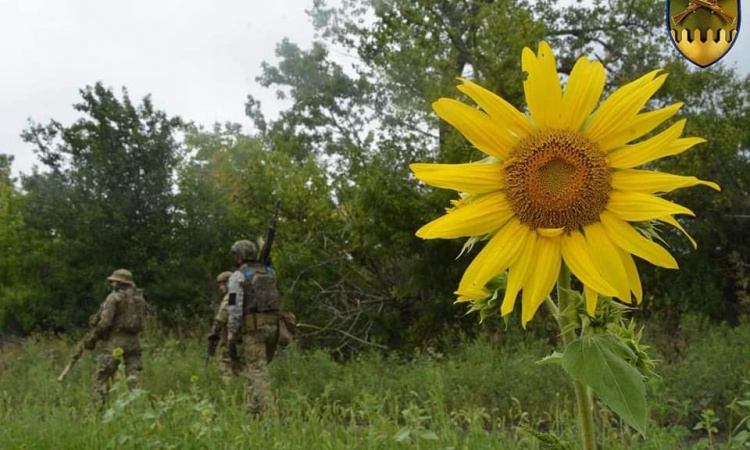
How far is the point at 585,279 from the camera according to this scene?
989mm

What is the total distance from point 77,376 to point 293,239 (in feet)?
14.0

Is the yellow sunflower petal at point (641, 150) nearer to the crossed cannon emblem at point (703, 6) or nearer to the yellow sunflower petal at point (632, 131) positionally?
the yellow sunflower petal at point (632, 131)

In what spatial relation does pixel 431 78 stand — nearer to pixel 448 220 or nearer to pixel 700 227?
pixel 700 227

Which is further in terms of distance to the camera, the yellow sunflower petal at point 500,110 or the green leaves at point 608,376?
the yellow sunflower petal at point 500,110

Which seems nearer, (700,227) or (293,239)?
(700,227)

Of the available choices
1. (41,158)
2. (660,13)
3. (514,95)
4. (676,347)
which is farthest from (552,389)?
(41,158)

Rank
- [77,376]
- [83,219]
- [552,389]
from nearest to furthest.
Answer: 1. [552,389]
2. [77,376]
3. [83,219]

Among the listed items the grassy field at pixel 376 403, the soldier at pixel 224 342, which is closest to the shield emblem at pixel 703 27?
the grassy field at pixel 376 403

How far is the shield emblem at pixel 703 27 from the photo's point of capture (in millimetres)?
3359

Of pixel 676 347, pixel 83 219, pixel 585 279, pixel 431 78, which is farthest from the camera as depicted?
pixel 83 219

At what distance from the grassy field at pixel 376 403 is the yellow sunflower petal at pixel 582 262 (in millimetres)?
320

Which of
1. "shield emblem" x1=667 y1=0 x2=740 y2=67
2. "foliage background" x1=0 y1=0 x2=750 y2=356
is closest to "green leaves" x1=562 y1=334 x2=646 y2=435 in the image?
"shield emblem" x1=667 y1=0 x2=740 y2=67

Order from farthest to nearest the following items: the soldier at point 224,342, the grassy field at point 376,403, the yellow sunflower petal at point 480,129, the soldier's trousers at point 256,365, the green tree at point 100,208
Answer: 1. the green tree at point 100,208
2. the soldier at point 224,342
3. the soldier's trousers at point 256,365
4. the grassy field at point 376,403
5. the yellow sunflower petal at point 480,129

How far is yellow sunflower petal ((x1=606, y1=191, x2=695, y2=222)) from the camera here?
0.99m
